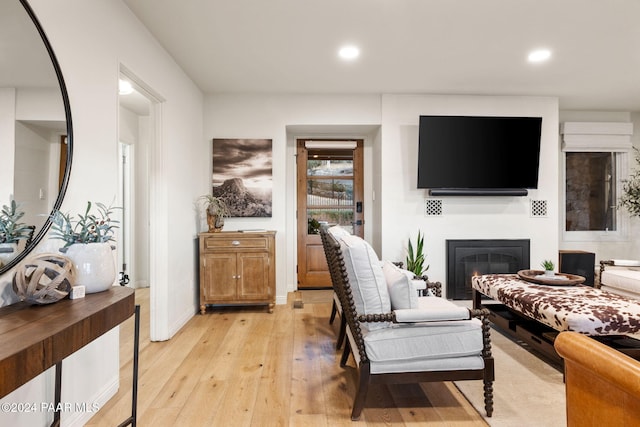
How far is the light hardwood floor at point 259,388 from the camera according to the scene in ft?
6.26

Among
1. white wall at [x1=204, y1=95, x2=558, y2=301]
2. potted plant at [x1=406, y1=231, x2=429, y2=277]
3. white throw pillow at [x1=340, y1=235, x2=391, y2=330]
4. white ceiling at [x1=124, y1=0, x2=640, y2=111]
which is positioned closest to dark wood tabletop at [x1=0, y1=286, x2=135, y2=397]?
white throw pillow at [x1=340, y1=235, x2=391, y2=330]

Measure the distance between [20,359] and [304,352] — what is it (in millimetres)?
2111

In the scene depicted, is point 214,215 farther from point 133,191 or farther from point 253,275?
point 133,191

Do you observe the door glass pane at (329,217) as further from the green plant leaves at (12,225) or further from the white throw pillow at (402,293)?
the green plant leaves at (12,225)

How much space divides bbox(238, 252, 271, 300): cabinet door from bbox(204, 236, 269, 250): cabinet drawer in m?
0.09

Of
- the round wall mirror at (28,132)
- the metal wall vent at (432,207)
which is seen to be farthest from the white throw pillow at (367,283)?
the metal wall vent at (432,207)

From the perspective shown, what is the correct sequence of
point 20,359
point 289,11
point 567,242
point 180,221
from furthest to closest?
1. point 567,242
2. point 180,221
3. point 289,11
4. point 20,359

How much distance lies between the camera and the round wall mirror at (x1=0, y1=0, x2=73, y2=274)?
1.38 metres

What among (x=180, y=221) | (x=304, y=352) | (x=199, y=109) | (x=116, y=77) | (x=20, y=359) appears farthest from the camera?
(x=199, y=109)

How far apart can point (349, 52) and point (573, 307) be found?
104 inches

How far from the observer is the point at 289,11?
2.53m

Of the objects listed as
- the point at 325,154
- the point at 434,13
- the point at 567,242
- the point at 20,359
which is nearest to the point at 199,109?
the point at 325,154

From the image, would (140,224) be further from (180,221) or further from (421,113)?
(421,113)

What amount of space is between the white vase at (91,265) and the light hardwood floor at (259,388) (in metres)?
0.85
